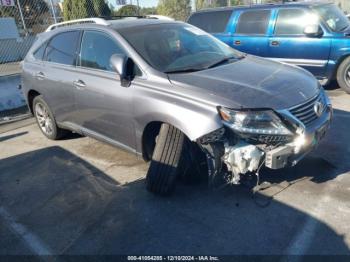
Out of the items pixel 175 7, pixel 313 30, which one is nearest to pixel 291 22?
pixel 313 30

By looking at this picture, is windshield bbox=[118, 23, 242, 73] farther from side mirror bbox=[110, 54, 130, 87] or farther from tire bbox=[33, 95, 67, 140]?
tire bbox=[33, 95, 67, 140]

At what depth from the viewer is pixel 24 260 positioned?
3074mm

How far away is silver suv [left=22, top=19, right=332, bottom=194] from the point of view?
10.5 ft

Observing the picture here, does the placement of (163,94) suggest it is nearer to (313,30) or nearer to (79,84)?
(79,84)

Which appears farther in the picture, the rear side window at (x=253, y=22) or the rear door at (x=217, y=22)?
the rear door at (x=217, y=22)

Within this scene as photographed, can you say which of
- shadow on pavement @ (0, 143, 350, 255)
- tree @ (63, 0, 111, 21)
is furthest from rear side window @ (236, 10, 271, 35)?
tree @ (63, 0, 111, 21)

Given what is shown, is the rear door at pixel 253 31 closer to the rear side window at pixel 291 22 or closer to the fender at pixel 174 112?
the rear side window at pixel 291 22

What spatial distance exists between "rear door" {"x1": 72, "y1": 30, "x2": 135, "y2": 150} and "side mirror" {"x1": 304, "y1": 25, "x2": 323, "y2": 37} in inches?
179

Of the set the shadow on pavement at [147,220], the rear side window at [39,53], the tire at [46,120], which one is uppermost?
the rear side window at [39,53]

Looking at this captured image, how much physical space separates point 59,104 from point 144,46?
5.82 ft

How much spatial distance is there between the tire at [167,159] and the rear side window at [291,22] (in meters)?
5.09

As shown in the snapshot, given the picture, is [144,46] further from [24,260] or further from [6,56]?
[6,56]

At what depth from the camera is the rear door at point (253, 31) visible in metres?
7.96

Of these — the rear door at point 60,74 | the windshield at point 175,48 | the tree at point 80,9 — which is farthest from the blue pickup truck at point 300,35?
the tree at point 80,9
